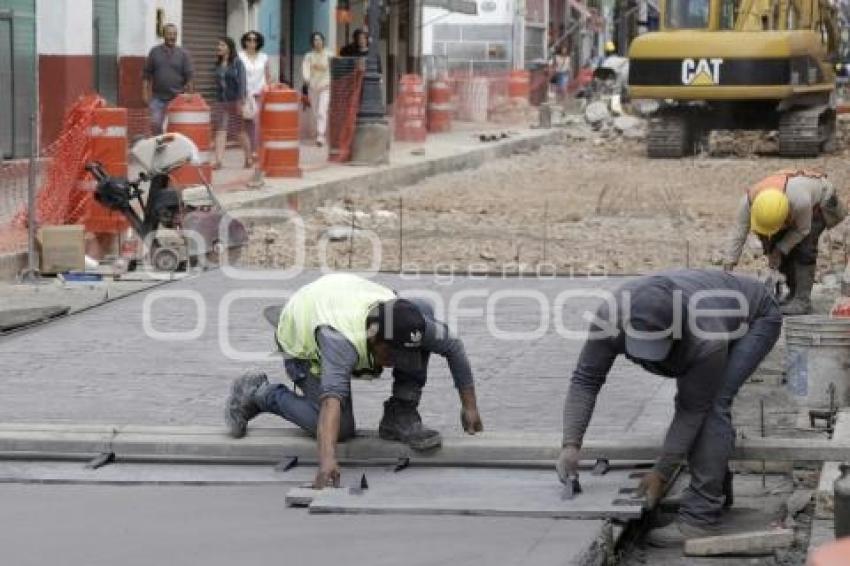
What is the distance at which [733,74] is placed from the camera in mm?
33875

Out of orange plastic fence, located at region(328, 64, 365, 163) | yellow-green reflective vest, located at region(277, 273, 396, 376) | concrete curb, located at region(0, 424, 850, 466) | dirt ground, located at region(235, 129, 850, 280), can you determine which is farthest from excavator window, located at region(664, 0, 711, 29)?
yellow-green reflective vest, located at region(277, 273, 396, 376)

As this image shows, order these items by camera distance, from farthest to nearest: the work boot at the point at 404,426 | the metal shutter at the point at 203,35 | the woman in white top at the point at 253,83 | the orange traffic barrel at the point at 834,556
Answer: the metal shutter at the point at 203,35
the woman in white top at the point at 253,83
the work boot at the point at 404,426
the orange traffic barrel at the point at 834,556

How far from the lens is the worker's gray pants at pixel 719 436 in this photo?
8.46 meters

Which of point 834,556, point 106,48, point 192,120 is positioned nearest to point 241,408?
point 834,556

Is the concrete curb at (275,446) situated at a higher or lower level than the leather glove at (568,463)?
lower

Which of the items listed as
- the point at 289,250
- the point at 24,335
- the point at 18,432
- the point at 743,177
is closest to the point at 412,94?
the point at 743,177

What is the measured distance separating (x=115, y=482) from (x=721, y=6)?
27.3m

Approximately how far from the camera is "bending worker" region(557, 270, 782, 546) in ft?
27.1

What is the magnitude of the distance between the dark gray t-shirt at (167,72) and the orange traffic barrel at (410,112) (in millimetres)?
12651

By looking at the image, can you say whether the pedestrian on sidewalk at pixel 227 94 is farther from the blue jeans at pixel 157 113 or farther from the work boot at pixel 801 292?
the work boot at pixel 801 292

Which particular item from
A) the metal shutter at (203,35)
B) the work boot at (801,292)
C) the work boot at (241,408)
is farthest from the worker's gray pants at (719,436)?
the metal shutter at (203,35)

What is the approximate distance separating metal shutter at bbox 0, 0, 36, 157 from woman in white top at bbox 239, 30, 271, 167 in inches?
108

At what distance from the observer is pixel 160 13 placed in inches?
1242

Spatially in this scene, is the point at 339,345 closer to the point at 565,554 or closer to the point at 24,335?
the point at 565,554
